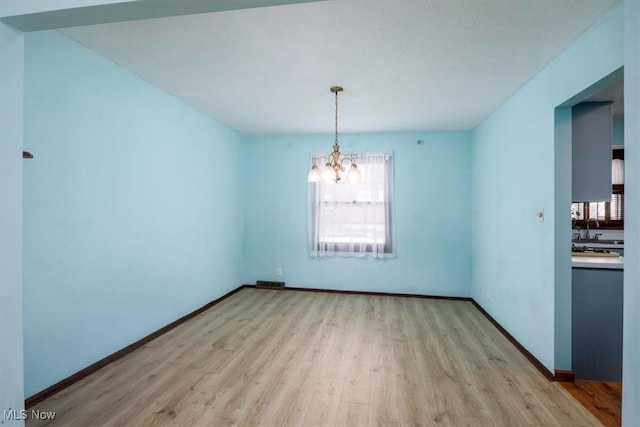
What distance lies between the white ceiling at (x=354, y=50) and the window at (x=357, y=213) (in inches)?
55.1

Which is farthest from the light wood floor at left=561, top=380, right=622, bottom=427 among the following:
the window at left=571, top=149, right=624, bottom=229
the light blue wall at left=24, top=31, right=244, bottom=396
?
the light blue wall at left=24, top=31, right=244, bottom=396

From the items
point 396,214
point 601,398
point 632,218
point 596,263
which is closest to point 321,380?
Answer: point 601,398

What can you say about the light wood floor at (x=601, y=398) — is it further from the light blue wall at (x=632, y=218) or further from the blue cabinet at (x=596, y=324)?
the light blue wall at (x=632, y=218)

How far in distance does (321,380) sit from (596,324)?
2278 millimetres

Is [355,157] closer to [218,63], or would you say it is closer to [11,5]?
[218,63]

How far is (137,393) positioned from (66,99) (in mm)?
2232

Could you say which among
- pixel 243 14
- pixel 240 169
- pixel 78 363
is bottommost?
pixel 78 363

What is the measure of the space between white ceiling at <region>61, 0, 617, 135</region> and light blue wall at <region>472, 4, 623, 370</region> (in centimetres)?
15

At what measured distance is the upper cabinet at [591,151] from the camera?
104 inches

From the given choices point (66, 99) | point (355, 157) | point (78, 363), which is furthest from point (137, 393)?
point (355, 157)

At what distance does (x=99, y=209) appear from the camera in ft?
8.70

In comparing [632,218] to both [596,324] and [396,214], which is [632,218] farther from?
[396,214]

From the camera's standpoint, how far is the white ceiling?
1.96 meters

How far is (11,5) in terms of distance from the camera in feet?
4.86
